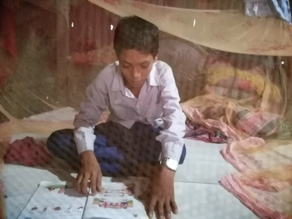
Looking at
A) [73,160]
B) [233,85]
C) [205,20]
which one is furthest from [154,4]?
[73,160]

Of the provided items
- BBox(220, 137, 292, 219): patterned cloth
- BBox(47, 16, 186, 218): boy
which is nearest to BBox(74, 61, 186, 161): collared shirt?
BBox(47, 16, 186, 218): boy

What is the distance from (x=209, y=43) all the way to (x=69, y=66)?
28 cm

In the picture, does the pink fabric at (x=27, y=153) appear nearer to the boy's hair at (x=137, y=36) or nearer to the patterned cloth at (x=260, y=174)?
the boy's hair at (x=137, y=36)

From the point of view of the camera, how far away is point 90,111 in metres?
0.90

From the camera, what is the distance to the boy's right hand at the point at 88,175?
870 millimetres

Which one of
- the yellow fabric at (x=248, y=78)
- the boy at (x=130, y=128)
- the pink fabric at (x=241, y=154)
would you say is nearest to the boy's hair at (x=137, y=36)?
the boy at (x=130, y=128)

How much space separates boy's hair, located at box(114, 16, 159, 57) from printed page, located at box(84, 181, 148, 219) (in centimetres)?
26

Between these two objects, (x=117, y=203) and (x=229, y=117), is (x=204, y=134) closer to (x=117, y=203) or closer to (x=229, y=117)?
(x=229, y=117)

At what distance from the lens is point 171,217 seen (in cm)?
85

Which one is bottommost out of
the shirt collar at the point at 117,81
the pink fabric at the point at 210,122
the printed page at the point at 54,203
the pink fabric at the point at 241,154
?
the printed page at the point at 54,203

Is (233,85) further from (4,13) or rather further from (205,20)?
(4,13)

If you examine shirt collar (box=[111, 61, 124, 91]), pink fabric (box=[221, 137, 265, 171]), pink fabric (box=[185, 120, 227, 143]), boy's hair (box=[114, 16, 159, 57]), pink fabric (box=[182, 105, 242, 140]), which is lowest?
pink fabric (box=[221, 137, 265, 171])

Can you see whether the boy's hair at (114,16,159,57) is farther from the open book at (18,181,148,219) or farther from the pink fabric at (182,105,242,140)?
the open book at (18,181,148,219)

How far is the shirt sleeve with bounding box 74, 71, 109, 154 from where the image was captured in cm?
89
